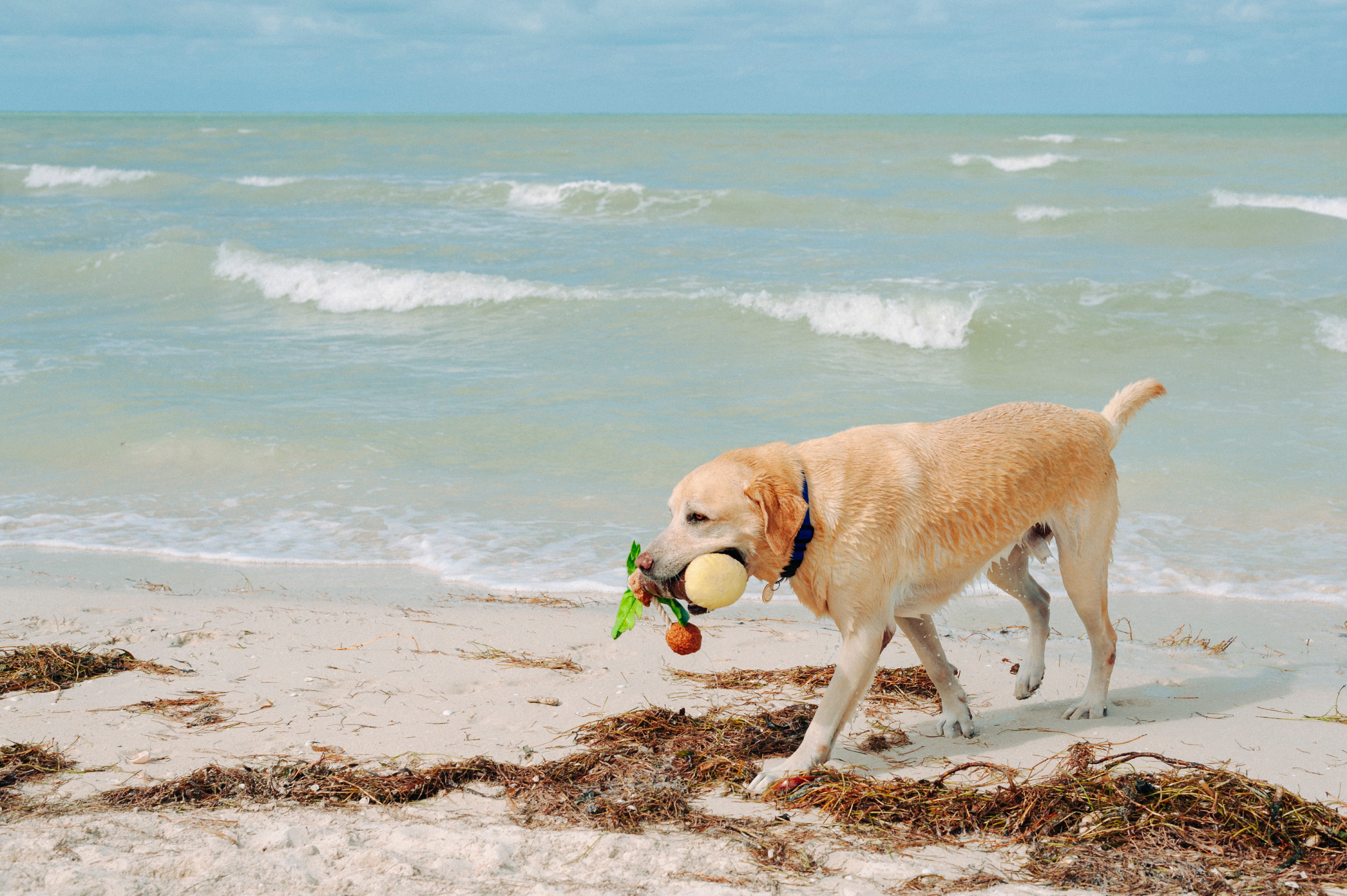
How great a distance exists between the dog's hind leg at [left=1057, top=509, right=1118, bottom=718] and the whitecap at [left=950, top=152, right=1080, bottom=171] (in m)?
35.5

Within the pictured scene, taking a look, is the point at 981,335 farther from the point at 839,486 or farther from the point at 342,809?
the point at 342,809

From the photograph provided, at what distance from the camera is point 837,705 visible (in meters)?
4.06

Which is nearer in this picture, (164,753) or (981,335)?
(164,753)

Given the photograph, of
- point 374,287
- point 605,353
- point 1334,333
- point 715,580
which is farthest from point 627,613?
point 374,287

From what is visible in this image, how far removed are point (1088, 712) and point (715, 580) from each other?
2.07 m

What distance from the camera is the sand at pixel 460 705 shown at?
10.8 feet

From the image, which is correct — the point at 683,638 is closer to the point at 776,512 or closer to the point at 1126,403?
the point at 776,512

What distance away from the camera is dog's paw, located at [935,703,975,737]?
178 inches

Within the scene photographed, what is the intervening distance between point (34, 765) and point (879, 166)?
37.5 metres

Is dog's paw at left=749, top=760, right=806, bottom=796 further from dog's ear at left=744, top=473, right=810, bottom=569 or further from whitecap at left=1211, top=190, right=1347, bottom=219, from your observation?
whitecap at left=1211, top=190, right=1347, bottom=219

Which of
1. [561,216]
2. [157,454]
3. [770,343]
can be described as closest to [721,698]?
[157,454]

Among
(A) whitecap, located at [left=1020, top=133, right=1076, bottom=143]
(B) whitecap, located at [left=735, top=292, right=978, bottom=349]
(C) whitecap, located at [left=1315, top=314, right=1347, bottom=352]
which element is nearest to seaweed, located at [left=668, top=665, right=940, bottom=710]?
(B) whitecap, located at [left=735, top=292, right=978, bottom=349]

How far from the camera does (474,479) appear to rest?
8.99 meters

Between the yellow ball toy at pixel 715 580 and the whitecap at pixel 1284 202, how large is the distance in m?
24.9
